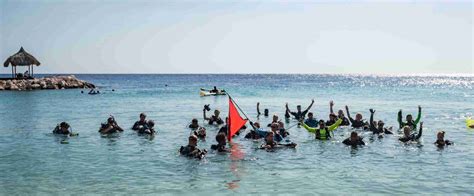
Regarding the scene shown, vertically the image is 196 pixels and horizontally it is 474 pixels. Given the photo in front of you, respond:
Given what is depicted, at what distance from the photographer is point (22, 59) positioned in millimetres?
88000

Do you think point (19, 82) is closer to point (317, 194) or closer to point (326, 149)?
point (326, 149)

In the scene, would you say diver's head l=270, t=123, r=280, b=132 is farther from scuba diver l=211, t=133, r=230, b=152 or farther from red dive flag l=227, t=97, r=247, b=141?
scuba diver l=211, t=133, r=230, b=152

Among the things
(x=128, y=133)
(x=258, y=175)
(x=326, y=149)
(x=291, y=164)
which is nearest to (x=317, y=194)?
(x=258, y=175)

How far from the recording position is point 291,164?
1992 cm

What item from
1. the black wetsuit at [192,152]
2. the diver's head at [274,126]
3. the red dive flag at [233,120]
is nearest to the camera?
the black wetsuit at [192,152]

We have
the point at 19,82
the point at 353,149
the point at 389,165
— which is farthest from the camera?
the point at 19,82

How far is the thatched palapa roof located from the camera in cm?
8723

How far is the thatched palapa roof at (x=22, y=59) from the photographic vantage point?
87231 mm

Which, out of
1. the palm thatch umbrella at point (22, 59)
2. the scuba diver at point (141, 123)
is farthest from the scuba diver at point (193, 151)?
the palm thatch umbrella at point (22, 59)

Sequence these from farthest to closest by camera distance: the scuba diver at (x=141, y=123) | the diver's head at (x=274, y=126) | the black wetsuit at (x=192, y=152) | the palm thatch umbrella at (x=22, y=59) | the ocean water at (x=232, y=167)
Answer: the palm thatch umbrella at (x=22, y=59)
the scuba diver at (x=141, y=123)
the diver's head at (x=274, y=126)
the black wetsuit at (x=192, y=152)
the ocean water at (x=232, y=167)

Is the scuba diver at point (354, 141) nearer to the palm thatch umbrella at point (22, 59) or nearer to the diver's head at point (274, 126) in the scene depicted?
the diver's head at point (274, 126)

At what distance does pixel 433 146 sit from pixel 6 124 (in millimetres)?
30068

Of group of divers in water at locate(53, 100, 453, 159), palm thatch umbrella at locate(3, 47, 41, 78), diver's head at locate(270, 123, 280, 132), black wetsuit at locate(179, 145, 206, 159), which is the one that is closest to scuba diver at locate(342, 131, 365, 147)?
group of divers in water at locate(53, 100, 453, 159)

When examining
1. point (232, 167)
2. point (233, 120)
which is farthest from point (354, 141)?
point (232, 167)
